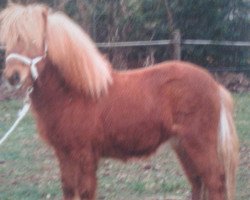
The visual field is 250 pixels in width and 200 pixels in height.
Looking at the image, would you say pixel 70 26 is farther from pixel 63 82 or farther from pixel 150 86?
pixel 150 86

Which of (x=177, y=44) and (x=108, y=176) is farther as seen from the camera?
(x=177, y=44)

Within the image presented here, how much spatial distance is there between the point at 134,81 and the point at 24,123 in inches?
208

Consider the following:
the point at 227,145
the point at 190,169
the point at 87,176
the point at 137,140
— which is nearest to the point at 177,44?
the point at 190,169

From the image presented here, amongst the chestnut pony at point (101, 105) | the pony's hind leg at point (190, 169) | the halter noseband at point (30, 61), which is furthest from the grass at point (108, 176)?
the halter noseband at point (30, 61)

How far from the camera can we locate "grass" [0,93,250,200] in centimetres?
635

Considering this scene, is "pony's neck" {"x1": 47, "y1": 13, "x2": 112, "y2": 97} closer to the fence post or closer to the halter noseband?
the halter noseband

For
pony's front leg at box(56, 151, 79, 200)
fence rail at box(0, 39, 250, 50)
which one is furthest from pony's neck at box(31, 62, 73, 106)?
fence rail at box(0, 39, 250, 50)

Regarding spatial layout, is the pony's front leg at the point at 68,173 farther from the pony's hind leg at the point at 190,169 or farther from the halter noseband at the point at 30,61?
the pony's hind leg at the point at 190,169

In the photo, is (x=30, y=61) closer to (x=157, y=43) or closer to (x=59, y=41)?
(x=59, y=41)

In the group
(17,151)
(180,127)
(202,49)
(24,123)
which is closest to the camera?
(180,127)

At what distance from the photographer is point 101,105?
5.01 metres

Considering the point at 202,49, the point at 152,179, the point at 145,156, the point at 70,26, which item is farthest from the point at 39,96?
the point at 202,49

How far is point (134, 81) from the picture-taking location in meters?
5.17

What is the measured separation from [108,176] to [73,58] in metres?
2.44
